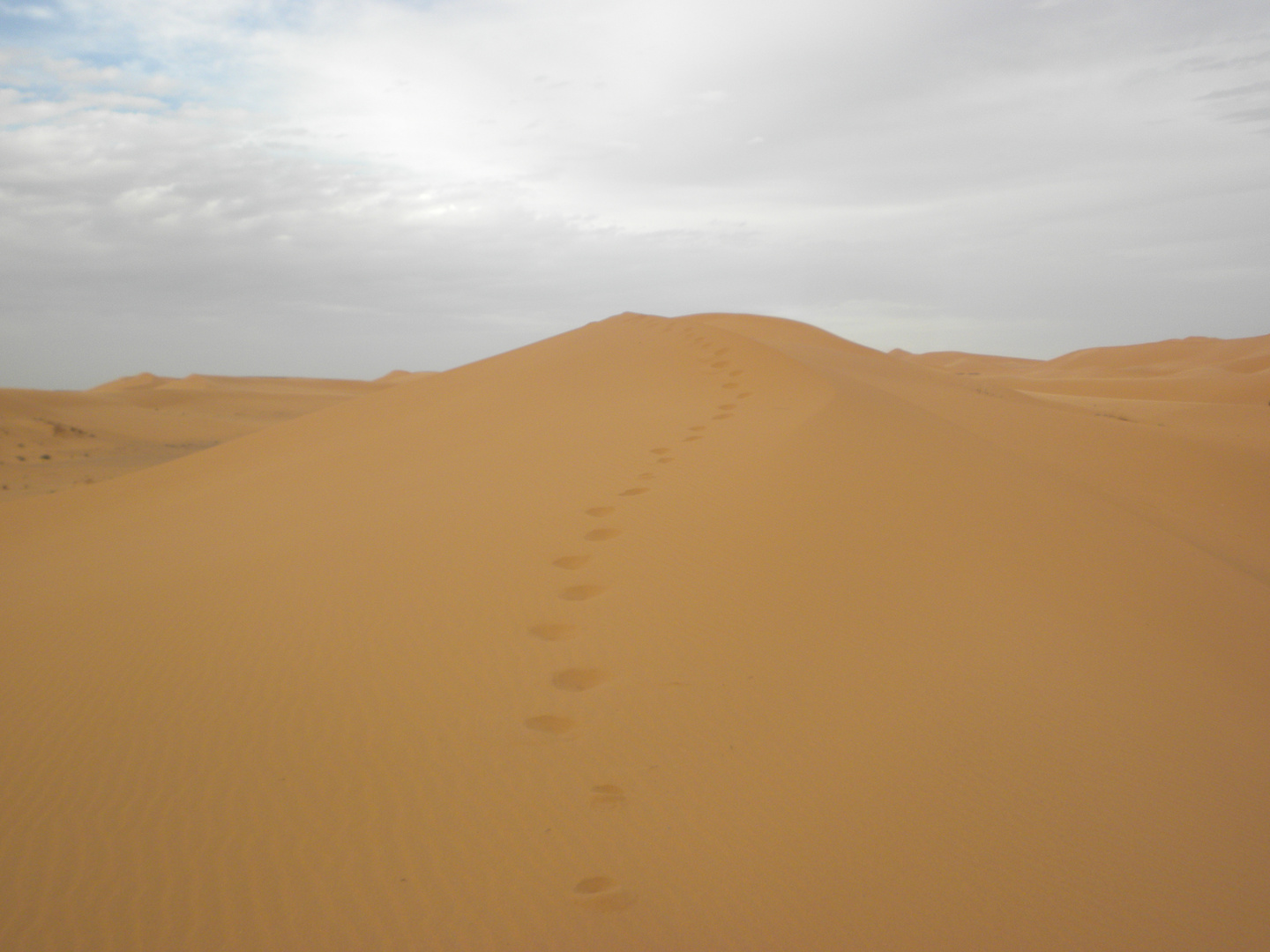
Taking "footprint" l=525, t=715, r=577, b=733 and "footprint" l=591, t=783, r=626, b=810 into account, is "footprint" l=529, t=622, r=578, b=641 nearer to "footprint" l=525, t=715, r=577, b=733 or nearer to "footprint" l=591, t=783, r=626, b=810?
"footprint" l=525, t=715, r=577, b=733

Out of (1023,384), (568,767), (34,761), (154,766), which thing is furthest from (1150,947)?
(1023,384)

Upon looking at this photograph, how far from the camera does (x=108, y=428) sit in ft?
72.2

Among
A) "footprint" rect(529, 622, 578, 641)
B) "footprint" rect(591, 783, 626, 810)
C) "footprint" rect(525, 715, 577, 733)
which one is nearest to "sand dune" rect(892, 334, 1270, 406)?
"footprint" rect(529, 622, 578, 641)

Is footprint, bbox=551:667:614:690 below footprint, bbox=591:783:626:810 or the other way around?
the other way around

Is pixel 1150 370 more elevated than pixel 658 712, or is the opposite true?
pixel 1150 370

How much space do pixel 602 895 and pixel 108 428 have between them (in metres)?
25.0

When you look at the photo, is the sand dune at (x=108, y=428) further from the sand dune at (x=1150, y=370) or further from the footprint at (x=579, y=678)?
the sand dune at (x=1150, y=370)

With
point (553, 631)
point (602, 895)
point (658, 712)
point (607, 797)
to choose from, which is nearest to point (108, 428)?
point (553, 631)

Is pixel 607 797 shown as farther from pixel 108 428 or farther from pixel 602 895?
pixel 108 428

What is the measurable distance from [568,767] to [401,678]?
114 cm

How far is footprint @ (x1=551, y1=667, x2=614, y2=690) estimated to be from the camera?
366cm

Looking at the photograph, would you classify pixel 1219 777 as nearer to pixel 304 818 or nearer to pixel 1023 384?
pixel 304 818

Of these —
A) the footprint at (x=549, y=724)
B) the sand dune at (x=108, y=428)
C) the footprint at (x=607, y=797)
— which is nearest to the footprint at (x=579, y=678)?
the footprint at (x=549, y=724)

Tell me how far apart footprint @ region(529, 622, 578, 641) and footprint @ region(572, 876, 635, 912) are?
1.65 meters
